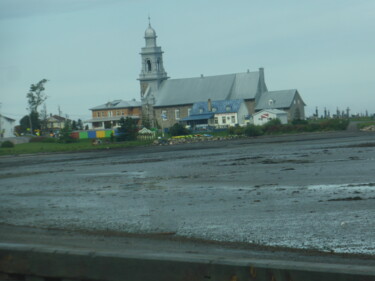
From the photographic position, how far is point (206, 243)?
13.1 metres

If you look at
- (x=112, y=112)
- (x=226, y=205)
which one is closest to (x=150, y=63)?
(x=112, y=112)

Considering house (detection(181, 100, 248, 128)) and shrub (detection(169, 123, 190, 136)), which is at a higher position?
house (detection(181, 100, 248, 128))

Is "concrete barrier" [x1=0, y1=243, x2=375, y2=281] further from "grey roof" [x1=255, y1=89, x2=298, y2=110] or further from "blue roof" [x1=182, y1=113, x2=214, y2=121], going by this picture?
"grey roof" [x1=255, y1=89, x2=298, y2=110]

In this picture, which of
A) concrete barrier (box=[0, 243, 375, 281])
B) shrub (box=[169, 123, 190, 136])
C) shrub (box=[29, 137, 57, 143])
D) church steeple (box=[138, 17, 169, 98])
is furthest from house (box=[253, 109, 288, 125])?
concrete barrier (box=[0, 243, 375, 281])

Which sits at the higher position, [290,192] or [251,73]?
[251,73]

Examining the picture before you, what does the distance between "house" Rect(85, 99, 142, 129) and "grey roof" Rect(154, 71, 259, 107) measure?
35.6 ft

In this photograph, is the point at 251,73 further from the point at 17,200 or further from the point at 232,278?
the point at 232,278

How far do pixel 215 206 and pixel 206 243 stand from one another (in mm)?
5842

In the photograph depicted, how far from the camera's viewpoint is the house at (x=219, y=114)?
126375 millimetres

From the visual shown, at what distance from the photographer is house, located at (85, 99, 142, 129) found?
493 feet

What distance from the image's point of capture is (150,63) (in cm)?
14200

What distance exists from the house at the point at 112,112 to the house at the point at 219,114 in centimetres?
2099

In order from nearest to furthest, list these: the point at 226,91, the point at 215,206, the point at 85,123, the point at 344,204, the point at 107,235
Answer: the point at 107,235 → the point at 344,204 → the point at 215,206 → the point at 226,91 → the point at 85,123

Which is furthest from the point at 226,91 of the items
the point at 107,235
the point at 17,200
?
the point at 107,235
